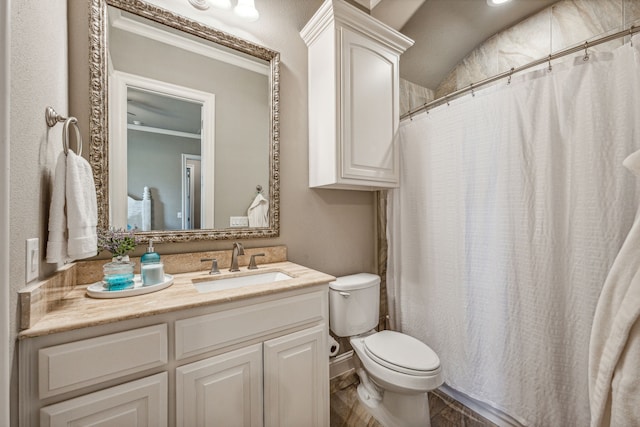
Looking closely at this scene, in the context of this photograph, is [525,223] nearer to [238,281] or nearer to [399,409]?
[399,409]

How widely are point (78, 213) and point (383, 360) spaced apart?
148 cm

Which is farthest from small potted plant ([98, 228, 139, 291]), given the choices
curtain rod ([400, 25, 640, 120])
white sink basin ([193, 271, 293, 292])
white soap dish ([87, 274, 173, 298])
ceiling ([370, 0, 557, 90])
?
ceiling ([370, 0, 557, 90])

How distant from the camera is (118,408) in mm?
775

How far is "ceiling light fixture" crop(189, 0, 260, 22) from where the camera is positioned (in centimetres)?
135

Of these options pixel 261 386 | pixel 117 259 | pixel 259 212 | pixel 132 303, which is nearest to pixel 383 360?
pixel 261 386

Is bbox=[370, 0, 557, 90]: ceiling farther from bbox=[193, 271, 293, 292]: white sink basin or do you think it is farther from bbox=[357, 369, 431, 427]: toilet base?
bbox=[357, 369, 431, 427]: toilet base

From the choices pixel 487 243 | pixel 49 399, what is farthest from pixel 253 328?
pixel 487 243

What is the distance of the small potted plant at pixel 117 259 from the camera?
97 centimetres

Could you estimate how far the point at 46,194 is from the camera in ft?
2.81

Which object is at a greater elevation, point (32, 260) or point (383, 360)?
point (32, 260)

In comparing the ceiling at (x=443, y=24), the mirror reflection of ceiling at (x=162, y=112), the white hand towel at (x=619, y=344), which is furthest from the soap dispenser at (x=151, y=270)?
the ceiling at (x=443, y=24)

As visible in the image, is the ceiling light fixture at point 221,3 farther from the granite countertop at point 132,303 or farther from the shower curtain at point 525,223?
the granite countertop at point 132,303

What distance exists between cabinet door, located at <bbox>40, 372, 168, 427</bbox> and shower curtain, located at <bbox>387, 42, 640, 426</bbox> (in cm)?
154

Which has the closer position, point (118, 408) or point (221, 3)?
point (118, 408)
